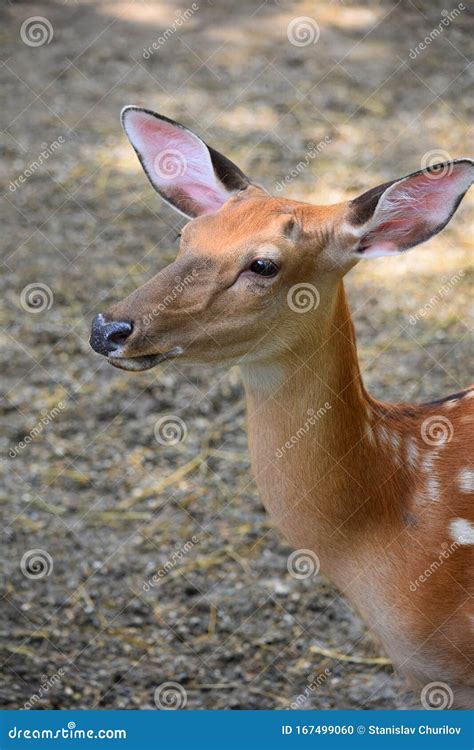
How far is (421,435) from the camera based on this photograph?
3.60 m

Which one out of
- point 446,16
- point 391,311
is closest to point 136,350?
point 391,311

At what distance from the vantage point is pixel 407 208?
125 inches
